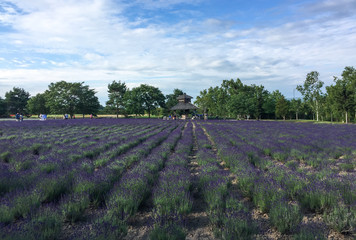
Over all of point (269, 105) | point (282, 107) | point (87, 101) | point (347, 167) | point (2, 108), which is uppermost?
point (87, 101)

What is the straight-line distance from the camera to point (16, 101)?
77.7 m

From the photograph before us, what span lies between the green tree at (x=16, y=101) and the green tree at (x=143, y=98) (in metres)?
45.4

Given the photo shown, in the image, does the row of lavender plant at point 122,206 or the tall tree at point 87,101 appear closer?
the row of lavender plant at point 122,206

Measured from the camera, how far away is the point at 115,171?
5387 mm

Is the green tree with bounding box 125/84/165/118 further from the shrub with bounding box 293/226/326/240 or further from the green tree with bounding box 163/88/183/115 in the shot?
the shrub with bounding box 293/226/326/240

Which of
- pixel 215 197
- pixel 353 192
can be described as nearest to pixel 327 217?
pixel 353 192

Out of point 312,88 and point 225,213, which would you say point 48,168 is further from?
point 312,88

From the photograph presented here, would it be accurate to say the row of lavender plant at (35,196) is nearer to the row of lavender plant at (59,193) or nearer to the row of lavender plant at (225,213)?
the row of lavender plant at (59,193)

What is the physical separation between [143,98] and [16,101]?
50991 millimetres

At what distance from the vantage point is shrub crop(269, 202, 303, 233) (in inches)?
111

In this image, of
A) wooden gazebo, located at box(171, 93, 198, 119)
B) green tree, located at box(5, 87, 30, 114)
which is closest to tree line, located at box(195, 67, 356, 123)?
wooden gazebo, located at box(171, 93, 198, 119)

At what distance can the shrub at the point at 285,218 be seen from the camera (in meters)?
2.81

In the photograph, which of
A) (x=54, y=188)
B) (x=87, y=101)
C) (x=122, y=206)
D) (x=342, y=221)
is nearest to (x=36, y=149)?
(x=54, y=188)

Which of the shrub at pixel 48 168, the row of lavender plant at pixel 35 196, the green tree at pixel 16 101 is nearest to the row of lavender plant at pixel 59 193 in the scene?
the row of lavender plant at pixel 35 196
